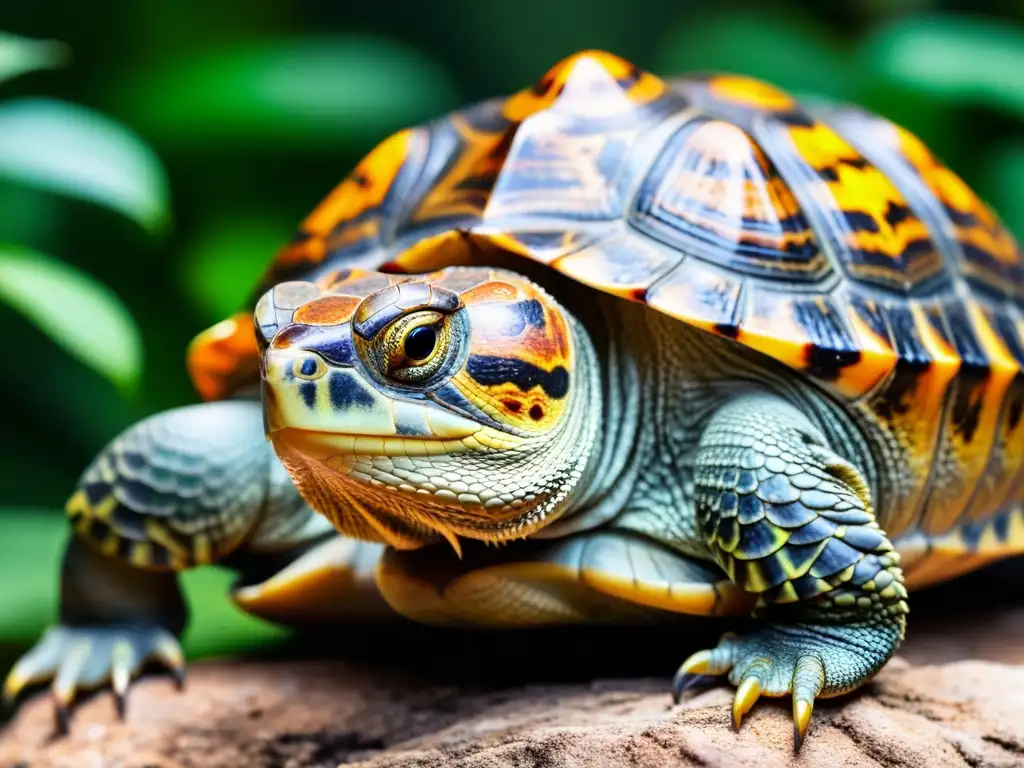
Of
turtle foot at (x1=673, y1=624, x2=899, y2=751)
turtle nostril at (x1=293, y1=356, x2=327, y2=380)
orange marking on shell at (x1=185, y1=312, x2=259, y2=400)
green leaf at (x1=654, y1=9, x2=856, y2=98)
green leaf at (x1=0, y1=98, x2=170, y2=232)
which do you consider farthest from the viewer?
green leaf at (x1=654, y1=9, x2=856, y2=98)

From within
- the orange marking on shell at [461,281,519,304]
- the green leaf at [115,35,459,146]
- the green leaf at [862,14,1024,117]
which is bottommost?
the orange marking on shell at [461,281,519,304]

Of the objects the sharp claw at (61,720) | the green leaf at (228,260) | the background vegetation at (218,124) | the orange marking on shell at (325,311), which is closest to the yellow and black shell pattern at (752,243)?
the orange marking on shell at (325,311)

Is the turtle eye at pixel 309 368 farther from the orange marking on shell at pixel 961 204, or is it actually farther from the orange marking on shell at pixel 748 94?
the orange marking on shell at pixel 961 204

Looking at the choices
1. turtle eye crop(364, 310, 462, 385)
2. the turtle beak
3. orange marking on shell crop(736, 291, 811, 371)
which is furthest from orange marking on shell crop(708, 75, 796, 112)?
the turtle beak

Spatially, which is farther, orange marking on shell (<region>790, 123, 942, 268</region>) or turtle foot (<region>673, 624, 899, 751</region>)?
orange marking on shell (<region>790, 123, 942, 268</region>)

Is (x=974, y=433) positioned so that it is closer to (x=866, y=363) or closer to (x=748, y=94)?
(x=866, y=363)

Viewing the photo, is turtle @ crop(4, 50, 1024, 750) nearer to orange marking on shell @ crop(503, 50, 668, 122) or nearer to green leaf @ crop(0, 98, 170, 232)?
orange marking on shell @ crop(503, 50, 668, 122)

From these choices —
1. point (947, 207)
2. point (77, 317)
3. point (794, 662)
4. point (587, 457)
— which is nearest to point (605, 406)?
point (587, 457)

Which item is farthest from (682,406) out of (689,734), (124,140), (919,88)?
(919,88)
